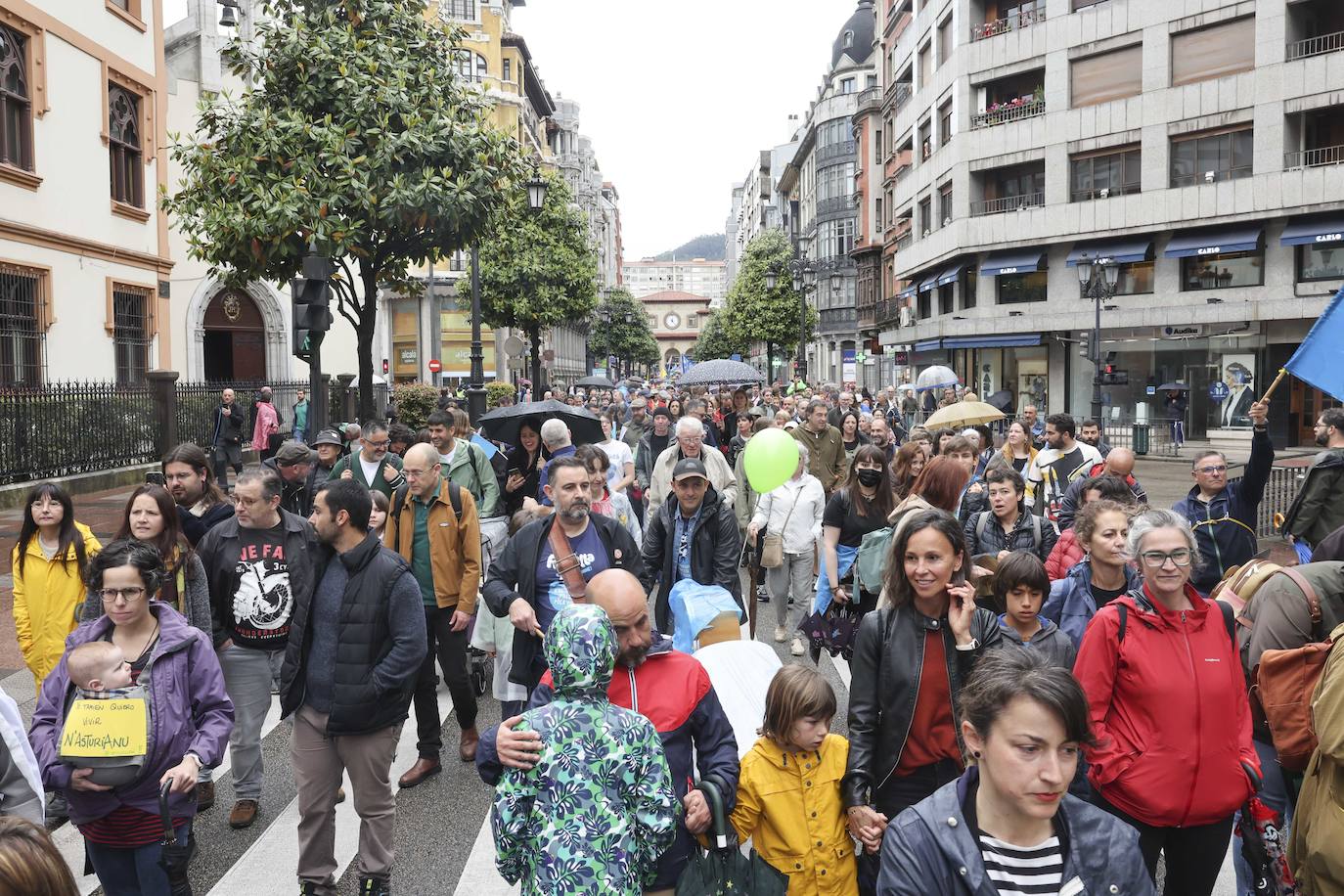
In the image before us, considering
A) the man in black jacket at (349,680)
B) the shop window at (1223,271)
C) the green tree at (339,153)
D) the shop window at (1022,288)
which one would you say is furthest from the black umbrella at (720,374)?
the man in black jacket at (349,680)

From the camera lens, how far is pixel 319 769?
4.55 m

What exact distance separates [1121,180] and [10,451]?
30.1 meters

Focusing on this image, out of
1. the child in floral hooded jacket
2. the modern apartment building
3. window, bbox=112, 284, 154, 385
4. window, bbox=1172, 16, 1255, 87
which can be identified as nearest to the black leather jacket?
the child in floral hooded jacket

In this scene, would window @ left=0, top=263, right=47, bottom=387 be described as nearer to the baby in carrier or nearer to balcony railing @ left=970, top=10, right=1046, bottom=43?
the baby in carrier

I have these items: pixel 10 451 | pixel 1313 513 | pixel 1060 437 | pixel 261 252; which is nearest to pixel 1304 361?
pixel 1313 513

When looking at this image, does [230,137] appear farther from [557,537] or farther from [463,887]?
[463,887]

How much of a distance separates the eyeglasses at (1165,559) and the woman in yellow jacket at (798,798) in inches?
47.5

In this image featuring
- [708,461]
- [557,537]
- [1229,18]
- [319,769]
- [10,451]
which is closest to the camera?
[319,769]

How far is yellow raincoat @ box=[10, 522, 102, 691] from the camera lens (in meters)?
5.35

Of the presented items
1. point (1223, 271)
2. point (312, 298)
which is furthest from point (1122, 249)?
point (312, 298)

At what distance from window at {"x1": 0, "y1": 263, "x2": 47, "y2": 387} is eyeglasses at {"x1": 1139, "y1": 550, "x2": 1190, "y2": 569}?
19.2 meters

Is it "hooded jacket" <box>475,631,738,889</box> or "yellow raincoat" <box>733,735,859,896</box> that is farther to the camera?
"yellow raincoat" <box>733,735,859,896</box>

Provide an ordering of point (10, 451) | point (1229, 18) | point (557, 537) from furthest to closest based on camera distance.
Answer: point (1229, 18) → point (10, 451) → point (557, 537)

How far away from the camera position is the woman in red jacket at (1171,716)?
3436mm
